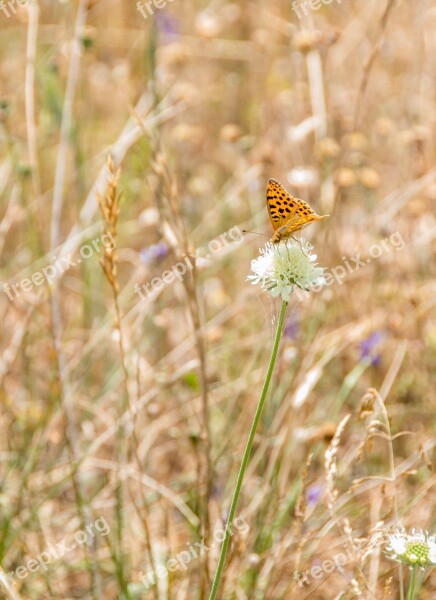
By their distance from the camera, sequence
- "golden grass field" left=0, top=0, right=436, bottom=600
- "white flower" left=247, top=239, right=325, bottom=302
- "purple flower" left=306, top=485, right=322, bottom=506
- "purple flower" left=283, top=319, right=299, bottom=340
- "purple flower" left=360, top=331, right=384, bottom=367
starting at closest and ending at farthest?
"white flower" left=247, top=239, right=325, bottom=302 → "golden grass field" left=0, top=0, right=436, bottom=600 → "purple flower" left=306, top=485, right=322, bottom=506 → "purple flower" left=360, top=331, right=384, bottom=367 → "purple flower" left=283, top=319, right=299, bottom=340

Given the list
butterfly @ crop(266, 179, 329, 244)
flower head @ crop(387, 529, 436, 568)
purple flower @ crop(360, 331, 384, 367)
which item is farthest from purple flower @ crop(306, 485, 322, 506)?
butterfly @ crop(266, 179, 329, 244)

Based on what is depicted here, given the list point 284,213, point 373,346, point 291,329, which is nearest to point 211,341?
point 291,329

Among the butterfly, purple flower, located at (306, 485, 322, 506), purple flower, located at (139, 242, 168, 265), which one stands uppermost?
purple flower, located at (139, 242, 168, 265)

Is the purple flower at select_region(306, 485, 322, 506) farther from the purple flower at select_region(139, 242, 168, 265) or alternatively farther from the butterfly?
the butterfly

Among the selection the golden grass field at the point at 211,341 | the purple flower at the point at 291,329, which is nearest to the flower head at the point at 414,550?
the golden grass field at the point at 211,341

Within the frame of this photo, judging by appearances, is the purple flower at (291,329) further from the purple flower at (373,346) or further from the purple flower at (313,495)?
the purple flower at (313,495)

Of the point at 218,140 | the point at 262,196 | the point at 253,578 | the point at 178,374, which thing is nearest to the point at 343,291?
the point at 262,196

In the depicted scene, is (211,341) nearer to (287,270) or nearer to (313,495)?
(313,495)
